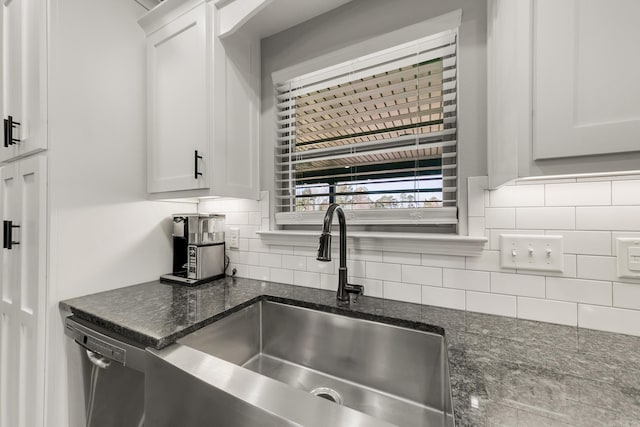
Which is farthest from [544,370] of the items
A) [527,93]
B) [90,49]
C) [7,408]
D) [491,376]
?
[7,408]

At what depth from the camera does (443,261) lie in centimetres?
100

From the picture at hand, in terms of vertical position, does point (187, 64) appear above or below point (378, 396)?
above

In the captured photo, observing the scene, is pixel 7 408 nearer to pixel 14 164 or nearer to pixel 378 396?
pixel 14 164

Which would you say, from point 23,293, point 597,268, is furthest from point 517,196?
point 23,293

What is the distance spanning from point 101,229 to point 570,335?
5.85 ft

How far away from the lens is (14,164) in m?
1.21

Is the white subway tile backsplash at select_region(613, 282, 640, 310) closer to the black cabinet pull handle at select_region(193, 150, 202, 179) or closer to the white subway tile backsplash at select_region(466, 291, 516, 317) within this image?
the white subway tile backsplash at select_region(466, 291, 516, 317)

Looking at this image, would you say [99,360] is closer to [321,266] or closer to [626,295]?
[321,266]

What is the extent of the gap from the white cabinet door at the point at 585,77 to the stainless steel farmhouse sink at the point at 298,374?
0.63 metres

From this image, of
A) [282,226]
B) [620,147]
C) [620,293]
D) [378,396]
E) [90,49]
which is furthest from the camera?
[282,226]

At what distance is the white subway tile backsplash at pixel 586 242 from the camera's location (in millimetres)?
795

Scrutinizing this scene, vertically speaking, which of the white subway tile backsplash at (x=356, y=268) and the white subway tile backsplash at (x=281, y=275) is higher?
the white subway tile backsplash at (x=356, y=268)

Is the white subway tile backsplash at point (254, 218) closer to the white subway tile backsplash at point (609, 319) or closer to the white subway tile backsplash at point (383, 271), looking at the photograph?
the white subway tile backsplash at point (383, 271)

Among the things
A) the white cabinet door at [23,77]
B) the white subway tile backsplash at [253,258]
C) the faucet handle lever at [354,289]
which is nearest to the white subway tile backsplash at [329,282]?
the faucet handle lever at [354,289]
